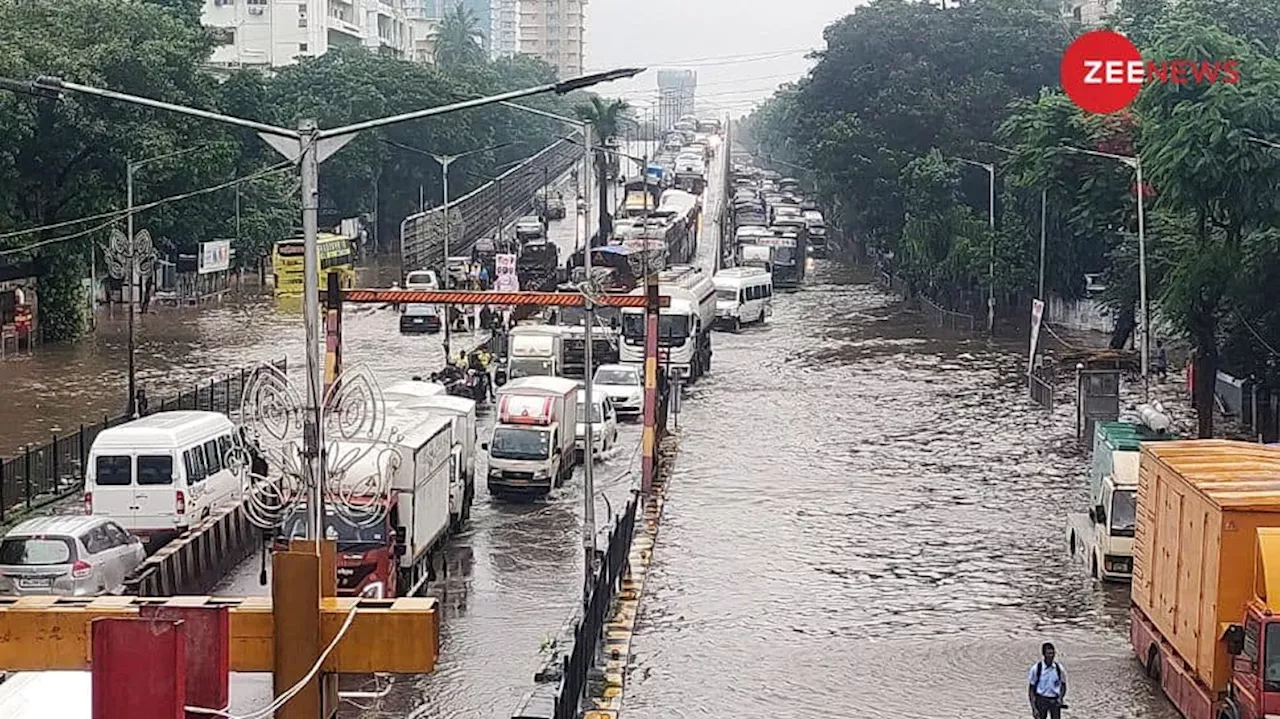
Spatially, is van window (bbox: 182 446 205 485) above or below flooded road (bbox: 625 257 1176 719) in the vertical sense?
above

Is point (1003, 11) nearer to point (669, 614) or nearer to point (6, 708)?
point (669, 614)

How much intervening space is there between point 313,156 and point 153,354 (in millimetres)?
38144

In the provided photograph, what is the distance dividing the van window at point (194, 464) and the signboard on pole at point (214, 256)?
3454 cm

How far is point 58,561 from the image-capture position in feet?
66.4

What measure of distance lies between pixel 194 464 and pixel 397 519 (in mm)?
3776

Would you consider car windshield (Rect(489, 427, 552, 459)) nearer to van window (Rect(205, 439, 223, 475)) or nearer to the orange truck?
van window (Rect(205, 439, 223, 475))

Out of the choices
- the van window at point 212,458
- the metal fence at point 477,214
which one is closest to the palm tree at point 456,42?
the metal fence at point 477,214

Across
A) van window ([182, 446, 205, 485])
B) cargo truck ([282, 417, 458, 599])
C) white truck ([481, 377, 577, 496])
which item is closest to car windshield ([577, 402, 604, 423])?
white truck ([481, 377, 577, 496])

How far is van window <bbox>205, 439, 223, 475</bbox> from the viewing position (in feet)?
80.8

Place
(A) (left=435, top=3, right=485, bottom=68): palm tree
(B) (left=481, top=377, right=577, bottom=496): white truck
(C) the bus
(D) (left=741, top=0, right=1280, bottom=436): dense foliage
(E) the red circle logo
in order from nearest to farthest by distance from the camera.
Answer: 1. (B) (left=481, top=377, right=577, bottom=496): white truck
2. (D) (left=741, top=0, right=1280, bottom=436): dense foliage
3. (E) the red circle logo
4. (C) the bus
5. (A) (left=435, top=3, right=485, bottom=68): palm tree

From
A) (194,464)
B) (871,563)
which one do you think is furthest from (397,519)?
(871,563)

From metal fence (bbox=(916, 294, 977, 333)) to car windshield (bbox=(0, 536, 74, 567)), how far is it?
134ft

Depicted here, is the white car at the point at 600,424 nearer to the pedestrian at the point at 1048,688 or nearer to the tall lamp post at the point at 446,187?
the tall lamp post at the point at 446,187

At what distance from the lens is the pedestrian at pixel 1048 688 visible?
15961mm
